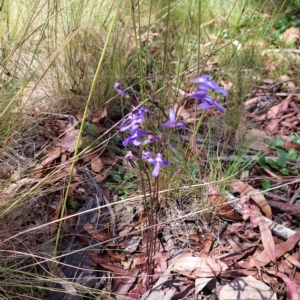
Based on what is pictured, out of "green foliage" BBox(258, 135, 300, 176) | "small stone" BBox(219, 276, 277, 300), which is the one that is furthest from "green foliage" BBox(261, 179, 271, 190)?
"small stone" BBox(219, 276, 277, 300)

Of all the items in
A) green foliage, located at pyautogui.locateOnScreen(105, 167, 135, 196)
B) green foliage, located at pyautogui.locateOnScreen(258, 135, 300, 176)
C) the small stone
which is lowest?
the small stone

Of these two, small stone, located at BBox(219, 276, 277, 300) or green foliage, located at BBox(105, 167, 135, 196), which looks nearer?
small stone, located at BBox(219, 276, 277, 300)

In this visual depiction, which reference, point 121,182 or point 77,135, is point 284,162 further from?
point 77,135

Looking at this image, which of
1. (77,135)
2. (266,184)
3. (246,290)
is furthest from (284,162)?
(77,135)

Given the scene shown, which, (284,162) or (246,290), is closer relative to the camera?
(246,290)

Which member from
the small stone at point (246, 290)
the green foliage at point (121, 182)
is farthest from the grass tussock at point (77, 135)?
the small stone at point (246, 290)

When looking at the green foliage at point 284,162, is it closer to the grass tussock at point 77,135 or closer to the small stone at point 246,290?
the grass tussock at point 77,135

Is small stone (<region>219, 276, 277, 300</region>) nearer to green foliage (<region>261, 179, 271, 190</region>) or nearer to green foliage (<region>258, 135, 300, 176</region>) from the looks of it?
green foliage (<region>261, 179, 271, 190</region>)

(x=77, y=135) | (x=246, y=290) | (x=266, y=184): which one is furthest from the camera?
(x=77, y=135)

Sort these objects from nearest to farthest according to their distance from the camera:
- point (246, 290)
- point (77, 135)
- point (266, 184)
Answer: point (246, 290) < point (266, 184) < point (77, 135)

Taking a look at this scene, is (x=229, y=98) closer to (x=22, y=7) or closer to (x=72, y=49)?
(x=72, y=49)

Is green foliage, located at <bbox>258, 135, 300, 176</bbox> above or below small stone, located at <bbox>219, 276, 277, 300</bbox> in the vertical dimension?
above
